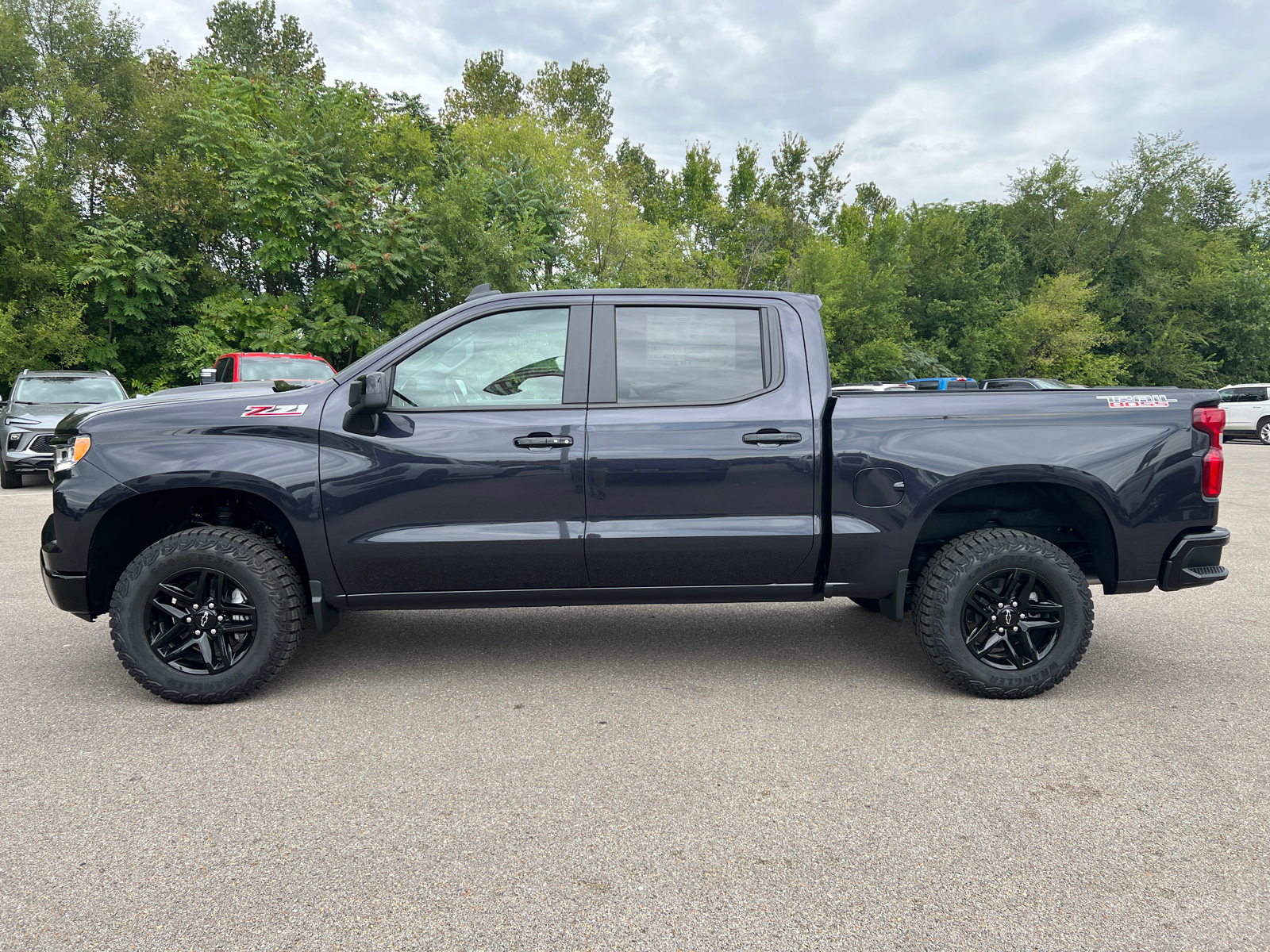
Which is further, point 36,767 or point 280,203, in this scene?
point 280,203

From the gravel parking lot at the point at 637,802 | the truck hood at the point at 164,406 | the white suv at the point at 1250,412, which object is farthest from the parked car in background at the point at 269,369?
the white suv at the point at 1250,412

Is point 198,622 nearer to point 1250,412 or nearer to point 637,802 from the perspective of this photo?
point 637,802

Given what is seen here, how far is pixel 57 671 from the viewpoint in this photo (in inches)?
167

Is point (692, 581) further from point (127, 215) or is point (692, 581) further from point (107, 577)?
point (127, 215)

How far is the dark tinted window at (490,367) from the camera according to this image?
3.89 meters

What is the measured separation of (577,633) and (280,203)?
66.7 ft

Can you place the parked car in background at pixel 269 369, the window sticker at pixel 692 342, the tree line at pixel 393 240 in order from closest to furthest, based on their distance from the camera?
1. the window sticker at pixel 692 342
2. the parked car in background at pixel 269 369
3. the tree line at pixel 393 240

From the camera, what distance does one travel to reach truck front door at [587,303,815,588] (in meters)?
3.80

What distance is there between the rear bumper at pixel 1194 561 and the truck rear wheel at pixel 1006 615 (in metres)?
0.46

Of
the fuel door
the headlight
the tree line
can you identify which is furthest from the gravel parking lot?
the tree line

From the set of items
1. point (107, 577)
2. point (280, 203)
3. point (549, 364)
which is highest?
point (280, 203)

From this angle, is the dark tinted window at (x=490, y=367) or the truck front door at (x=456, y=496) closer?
the truck front door at (x=456, y=496)

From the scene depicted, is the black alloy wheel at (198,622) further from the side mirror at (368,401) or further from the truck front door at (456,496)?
the side mirror at (368,401)

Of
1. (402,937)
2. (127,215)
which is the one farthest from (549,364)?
(127,215)
